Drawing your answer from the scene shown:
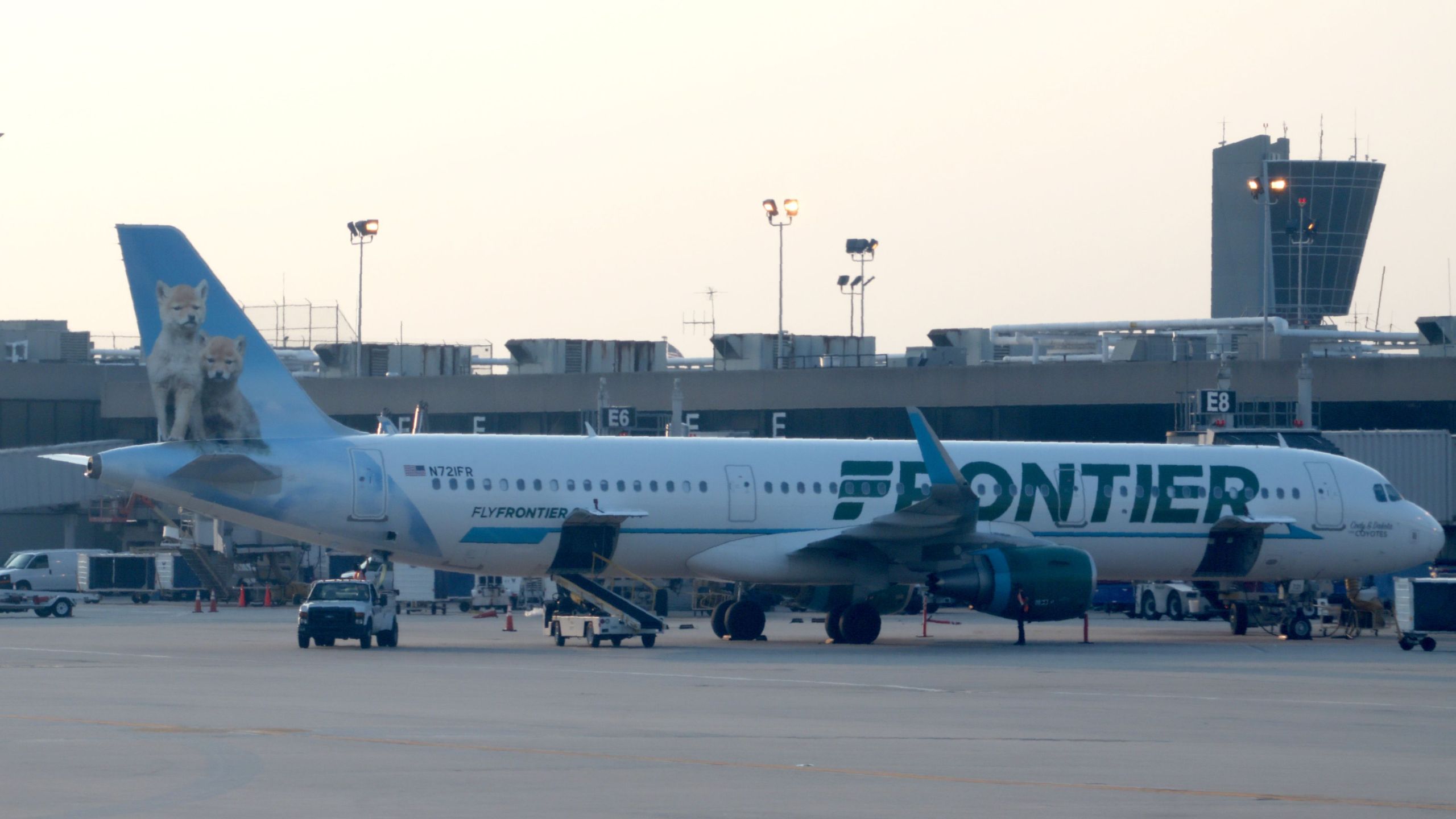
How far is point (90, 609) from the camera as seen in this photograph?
5128 centimetres

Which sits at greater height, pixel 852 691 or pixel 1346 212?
pixel 1346 212

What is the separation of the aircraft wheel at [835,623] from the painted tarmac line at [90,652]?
474 inches

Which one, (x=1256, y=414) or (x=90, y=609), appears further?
(x=1256, y=414)

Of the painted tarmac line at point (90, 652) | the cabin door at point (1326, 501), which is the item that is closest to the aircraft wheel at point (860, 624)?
the cabin door at point (1326, 501)

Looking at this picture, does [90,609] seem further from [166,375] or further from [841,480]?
[841,480]

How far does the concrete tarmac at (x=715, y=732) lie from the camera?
12906mm

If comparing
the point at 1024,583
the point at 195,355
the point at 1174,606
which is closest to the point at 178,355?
the point at 195,355

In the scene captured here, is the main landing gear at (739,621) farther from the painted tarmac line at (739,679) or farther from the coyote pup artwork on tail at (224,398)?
the coyote pup artwork on tail at (224,398)

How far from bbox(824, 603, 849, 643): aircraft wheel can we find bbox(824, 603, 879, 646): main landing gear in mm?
10

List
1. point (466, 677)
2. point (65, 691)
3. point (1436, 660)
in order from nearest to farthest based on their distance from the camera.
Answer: point (65, 691) → point (466, 677) → point (1436, 660)

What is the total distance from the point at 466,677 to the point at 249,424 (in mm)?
8721

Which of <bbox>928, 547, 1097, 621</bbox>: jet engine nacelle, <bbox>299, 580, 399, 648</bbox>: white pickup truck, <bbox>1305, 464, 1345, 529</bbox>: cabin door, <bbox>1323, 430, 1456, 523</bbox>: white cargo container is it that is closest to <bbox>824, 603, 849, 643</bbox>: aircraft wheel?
<bbox>928, 547, 1097, 621</bbox>: jet engine nacelle

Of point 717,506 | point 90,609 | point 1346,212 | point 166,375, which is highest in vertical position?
point 1346,212

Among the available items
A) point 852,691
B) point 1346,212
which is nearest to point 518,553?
point 852,691
